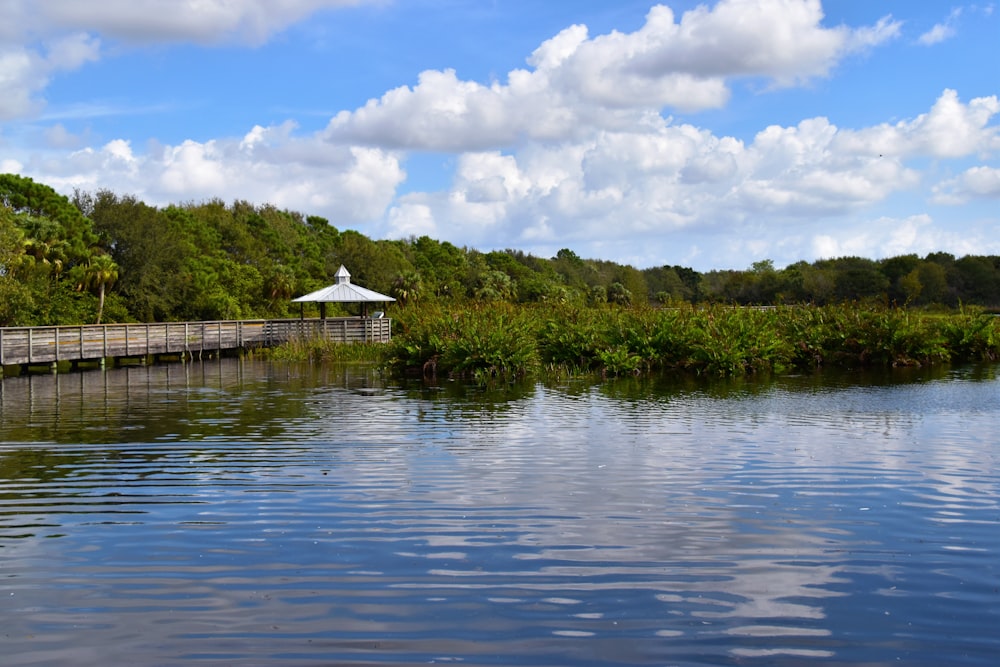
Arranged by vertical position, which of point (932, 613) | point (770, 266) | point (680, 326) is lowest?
point (932, 613)

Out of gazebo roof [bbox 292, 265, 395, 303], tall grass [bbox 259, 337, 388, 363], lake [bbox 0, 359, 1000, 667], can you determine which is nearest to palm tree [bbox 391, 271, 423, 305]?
gazebo roof [bbox 292, 265, 395, 303]

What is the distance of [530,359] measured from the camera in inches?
1256

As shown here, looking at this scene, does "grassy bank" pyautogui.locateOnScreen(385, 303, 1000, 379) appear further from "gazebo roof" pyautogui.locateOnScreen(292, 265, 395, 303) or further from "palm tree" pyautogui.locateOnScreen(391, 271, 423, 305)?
"palm tree" pyautogui.locateOnScreen(391, 271, 423, 305)

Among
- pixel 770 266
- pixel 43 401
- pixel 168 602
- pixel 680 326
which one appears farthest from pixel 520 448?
pixel 770 266

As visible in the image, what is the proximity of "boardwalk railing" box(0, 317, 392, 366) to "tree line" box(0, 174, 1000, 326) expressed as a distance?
5.62 meters

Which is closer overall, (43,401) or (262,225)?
(43,401)

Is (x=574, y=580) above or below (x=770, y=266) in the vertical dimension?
below

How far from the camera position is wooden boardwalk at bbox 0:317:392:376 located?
37688 mm

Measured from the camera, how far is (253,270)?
72938mm

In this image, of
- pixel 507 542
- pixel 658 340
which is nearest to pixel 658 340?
pixel 658 340

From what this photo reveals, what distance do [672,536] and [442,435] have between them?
8303mm

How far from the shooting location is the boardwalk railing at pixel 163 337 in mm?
37688

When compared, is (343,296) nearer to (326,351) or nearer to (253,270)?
(326,351)

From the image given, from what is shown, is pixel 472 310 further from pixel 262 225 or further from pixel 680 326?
pixel 262 225
